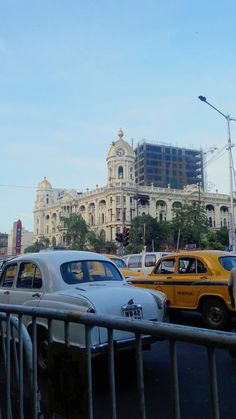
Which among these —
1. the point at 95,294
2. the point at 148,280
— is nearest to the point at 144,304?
the point at 95,294

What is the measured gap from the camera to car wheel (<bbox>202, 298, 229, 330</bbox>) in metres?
8.61

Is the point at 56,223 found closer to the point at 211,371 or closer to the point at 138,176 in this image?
the point at 138,176

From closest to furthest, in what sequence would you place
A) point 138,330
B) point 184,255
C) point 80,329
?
point 138,330, point 80,329, point 184,255

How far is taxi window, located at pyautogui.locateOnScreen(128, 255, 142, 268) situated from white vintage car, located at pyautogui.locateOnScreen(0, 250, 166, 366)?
12053 millimetres

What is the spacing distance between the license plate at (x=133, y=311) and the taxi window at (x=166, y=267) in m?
4.43

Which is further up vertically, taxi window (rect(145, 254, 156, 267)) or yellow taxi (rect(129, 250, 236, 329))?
taxi window (rect(145, 254, 156, 267))

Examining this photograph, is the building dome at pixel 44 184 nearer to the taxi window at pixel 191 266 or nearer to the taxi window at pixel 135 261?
the taxi window at pixel 135 261

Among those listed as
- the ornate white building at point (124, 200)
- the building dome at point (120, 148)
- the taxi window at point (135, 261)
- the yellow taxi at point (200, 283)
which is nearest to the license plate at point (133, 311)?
the yellow taxi at point (200, 283)

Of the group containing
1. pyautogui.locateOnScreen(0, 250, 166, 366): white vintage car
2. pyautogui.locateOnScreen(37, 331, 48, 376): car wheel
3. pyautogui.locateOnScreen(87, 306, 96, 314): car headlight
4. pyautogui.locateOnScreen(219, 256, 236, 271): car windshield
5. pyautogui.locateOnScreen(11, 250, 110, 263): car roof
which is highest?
pyautogui.locateOnScreen(11, 250, 110, 263): car roof

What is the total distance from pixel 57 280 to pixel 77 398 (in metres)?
3.86

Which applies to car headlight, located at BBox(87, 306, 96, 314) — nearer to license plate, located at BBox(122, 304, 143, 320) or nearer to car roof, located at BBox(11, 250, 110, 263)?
license plate, located at BBox(122, 304, 143, 320)

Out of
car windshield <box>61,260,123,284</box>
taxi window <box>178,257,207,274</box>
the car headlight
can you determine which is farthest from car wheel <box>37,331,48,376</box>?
taxi window <box>178,257,207,274</box>

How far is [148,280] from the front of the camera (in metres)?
10.7

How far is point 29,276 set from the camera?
6.93 metres
